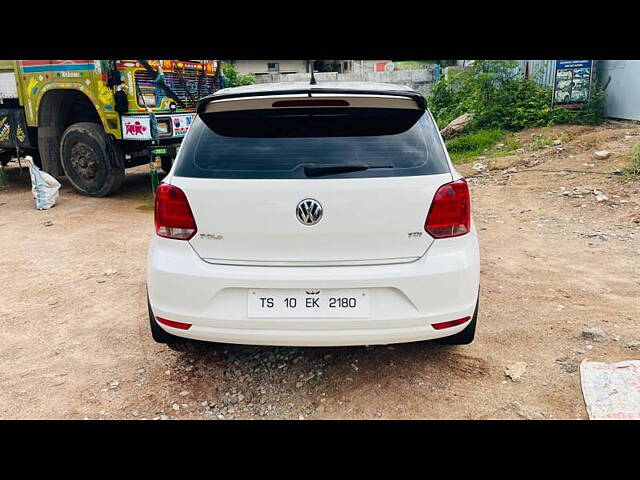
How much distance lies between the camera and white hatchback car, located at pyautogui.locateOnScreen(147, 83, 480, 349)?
252 centimetres

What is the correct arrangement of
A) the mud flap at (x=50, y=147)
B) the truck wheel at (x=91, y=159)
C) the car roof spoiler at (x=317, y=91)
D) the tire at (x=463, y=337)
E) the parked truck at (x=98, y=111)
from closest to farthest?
the car roof spoiler at (x=317, y=91), the tire at (x=463, y=337), the parked truck at (x=98, y=111), the truck wheel at (x=91, y=159), the mud flap at (x=50, y=147)

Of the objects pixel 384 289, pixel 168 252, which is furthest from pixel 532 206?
pixel 168 252

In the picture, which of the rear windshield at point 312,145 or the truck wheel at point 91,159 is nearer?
the rear windshield at point 312,145

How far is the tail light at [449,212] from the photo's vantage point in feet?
8.46

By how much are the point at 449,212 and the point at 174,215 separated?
4.66ft

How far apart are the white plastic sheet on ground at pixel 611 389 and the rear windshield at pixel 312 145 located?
4.85 feet

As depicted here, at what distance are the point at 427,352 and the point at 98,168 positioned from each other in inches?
266

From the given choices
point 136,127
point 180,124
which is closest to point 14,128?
point 136,127

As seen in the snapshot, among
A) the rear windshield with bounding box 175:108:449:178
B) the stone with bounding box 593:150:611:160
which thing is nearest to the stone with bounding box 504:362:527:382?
the rear windshield with bounding box 175:108:449:178

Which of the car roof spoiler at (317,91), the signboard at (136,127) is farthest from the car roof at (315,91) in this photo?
the signboard at (136,127)

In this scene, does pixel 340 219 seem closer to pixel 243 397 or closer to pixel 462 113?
pixel 243 397

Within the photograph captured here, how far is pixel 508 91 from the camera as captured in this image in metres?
12.1

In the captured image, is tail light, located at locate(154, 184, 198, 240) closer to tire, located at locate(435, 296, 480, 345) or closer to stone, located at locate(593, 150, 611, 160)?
tire, located at locate(435, 296, 480, 345)

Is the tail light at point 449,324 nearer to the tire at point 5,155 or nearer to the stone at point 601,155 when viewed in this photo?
the stone at point 601,155
